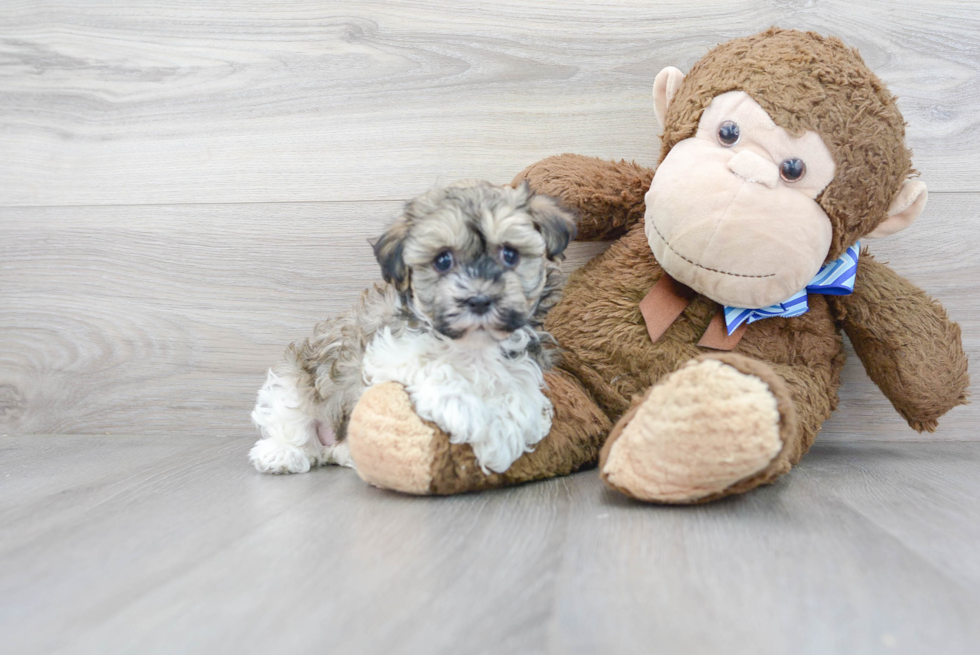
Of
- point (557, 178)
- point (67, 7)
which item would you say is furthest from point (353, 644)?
point (67, 7)

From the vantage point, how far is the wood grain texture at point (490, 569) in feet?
2.83

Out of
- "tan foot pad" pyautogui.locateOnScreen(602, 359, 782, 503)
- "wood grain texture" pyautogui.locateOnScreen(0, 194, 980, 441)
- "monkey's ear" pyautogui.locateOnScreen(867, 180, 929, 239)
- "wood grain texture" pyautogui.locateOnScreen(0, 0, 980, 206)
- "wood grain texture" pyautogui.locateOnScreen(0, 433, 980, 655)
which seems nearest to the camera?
"wood grain texture" pyautogui.locateOnScreen(0, 433, 980, 655)

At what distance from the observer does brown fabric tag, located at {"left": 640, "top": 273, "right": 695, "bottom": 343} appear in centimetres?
168

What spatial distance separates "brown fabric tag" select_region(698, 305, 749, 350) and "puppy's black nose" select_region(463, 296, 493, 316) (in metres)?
0.61

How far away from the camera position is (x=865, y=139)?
1493 mm

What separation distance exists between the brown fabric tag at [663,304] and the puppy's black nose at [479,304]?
1.69ft

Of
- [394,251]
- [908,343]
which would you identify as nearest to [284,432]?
[394,251]

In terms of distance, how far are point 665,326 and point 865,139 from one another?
0.56m

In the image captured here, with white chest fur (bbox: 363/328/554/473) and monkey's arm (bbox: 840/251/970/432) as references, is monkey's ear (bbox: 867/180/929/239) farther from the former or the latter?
white chest fur (bbox: 363/328/554/473)

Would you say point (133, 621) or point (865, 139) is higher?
point (865, 139)

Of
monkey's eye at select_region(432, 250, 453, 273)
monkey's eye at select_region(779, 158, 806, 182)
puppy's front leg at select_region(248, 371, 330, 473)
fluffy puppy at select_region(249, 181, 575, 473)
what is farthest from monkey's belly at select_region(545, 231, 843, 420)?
puppy's front leg at select_region(248, 371, 330, 473)

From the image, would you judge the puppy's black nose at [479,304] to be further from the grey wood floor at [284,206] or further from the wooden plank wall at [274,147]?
the wooden plank wall at [274,147]

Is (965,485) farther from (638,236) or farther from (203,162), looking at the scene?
(203,162)

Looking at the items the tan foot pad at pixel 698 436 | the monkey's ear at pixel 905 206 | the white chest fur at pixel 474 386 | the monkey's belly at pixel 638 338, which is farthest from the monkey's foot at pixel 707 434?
the monkey's ear at pixel 905 206
